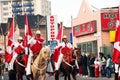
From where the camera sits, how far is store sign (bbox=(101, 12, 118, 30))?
42.2 meters

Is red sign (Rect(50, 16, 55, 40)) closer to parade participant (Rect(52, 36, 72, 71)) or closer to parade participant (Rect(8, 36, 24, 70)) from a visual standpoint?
parade participant (Rect(8, 36, 24, 70))

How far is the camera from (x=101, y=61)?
103 feet

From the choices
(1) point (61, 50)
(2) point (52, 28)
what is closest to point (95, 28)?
(2) point (52, 28)

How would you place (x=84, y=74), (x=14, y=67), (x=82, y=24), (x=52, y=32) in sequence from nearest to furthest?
(x=14, y=67) < (x=84, y=74) < (x=52, y=32) < (x=82, y=24)

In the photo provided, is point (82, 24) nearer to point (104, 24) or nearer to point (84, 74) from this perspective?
point (104, 24)

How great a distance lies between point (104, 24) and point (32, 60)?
26099 mm

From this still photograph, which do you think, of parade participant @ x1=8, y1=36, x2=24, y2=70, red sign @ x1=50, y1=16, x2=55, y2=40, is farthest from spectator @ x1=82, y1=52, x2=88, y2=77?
parade participant @ x1=8, y1=36, x2=24, y2=70

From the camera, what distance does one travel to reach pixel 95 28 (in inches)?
1742

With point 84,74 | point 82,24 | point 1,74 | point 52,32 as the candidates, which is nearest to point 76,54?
point 1,74

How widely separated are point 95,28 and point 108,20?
7.54 feet

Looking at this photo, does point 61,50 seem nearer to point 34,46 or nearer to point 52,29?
point 34,46

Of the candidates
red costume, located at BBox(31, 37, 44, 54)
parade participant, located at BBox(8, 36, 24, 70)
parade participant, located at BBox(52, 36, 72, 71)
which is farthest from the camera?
parade participant, located at BBox(8, 36, 24, 70)

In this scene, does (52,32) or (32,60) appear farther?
(52,32)

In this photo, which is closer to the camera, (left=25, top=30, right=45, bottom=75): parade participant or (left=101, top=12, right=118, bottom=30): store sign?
(left=25, top=30, right=45, bottom=75): parade participant
